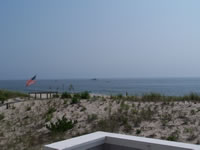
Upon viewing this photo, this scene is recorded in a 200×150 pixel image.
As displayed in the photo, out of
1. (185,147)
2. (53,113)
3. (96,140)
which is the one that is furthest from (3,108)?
(185,147)

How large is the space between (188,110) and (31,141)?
6.11m

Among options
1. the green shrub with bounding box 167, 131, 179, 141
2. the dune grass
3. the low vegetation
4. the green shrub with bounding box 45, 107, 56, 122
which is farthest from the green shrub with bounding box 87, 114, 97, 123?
the dune grass

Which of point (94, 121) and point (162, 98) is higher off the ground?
point (162, 98)

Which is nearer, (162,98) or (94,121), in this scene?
(94,121)

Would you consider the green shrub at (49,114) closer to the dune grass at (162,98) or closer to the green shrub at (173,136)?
the dune grass at (162,98)

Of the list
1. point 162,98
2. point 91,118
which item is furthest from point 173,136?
point 162,98

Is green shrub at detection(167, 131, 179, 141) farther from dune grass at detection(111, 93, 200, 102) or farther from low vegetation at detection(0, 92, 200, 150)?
dune grass at detection(111, 93, 200, 102)

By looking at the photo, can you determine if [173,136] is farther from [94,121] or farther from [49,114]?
[49,114]

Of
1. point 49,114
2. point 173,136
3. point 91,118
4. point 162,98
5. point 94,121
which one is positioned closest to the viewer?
point 173,136

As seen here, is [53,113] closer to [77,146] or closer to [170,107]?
[170,107]

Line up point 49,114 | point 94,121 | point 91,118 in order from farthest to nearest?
point 49,114
point 91,118
point 94,121

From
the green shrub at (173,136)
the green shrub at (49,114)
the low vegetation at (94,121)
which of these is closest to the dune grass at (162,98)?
the low vegetation at (94,121)

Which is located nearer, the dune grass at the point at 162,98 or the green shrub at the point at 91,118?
the green shrub at the point at 91,118

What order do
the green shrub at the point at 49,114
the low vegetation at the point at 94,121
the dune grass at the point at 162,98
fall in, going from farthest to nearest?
the dune grass at the point at 162,98 → the green shrub at the point at 49,114 → the low vegetation at the point at 94,121
